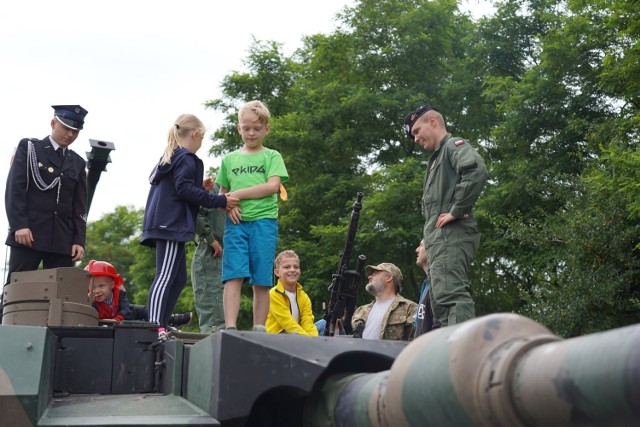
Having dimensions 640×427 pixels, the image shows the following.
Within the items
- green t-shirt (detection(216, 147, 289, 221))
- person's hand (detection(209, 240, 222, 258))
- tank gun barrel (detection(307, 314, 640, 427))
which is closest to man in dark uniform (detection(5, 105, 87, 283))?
green t-shirt (detection(216, 147, 289, 221))

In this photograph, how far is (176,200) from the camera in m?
6.99

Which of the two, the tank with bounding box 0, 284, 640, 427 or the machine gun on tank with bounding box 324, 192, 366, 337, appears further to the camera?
the machine gun on tank with bounding box 324, 192, 366, 337

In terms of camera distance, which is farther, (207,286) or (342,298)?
(342,298)

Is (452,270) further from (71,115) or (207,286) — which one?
(207,286)

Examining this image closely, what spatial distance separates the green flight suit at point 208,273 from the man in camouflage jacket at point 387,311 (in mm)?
1272

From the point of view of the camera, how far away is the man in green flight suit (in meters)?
6.83

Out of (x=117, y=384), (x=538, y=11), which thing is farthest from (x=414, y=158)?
(x=117, y=384)

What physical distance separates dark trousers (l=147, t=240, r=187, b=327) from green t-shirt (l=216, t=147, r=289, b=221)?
1.99 feet

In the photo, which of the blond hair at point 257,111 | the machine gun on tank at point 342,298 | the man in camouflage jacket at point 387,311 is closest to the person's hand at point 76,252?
the blond hair at point 257,111

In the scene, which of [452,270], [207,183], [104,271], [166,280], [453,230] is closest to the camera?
[166,280]

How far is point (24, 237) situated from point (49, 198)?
1.51 ft

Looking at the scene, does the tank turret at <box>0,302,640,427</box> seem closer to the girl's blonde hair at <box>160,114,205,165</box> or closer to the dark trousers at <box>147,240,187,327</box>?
the dark trousers at <box>147,240,187,327</box>

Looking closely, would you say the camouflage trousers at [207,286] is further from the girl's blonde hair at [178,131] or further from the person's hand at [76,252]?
the girl's blonde hair at [178,131]

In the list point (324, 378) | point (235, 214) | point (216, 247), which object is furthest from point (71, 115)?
point (324, 378)
